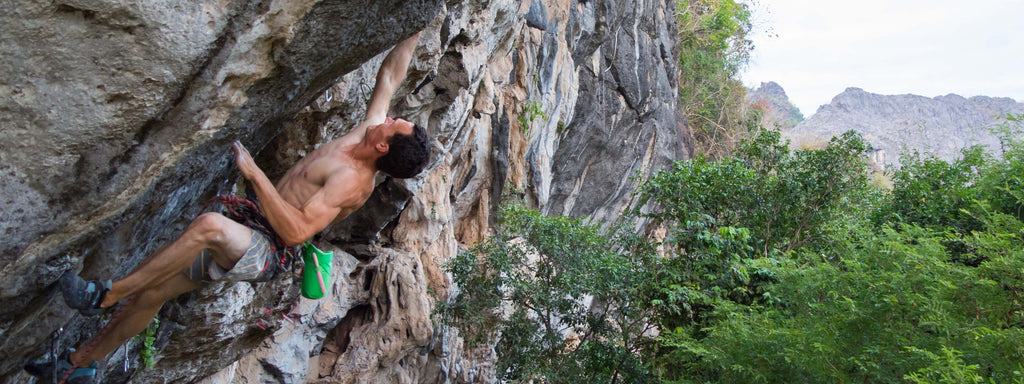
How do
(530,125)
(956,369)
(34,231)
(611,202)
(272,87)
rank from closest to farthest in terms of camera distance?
1. (34,231)
2. (272,87)
3. (956,369)
4. (530,125)
5. (611,202)

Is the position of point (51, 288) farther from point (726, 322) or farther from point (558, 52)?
point (558, 52)

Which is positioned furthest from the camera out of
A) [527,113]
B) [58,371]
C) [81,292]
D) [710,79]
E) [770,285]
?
[710,79]

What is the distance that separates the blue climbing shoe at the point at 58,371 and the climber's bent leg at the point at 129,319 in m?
0.04

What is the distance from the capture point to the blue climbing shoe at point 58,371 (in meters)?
3.02

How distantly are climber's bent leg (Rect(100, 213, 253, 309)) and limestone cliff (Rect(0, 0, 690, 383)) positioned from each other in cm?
19

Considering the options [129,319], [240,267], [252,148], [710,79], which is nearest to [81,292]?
[129,319]

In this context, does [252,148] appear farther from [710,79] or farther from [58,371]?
[710,79]

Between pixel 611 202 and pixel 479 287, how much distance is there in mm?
8109

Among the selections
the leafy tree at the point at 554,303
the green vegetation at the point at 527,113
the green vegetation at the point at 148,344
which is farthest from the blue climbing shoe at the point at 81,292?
the green vegetation at the point at 527,113

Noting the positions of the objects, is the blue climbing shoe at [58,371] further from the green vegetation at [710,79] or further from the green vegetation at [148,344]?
the green vegetation at [710,79]

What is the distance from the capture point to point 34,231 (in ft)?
7.88

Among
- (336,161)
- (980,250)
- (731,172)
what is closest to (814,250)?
(731,172)

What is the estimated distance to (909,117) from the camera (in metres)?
55.1

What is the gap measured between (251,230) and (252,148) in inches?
23.5
